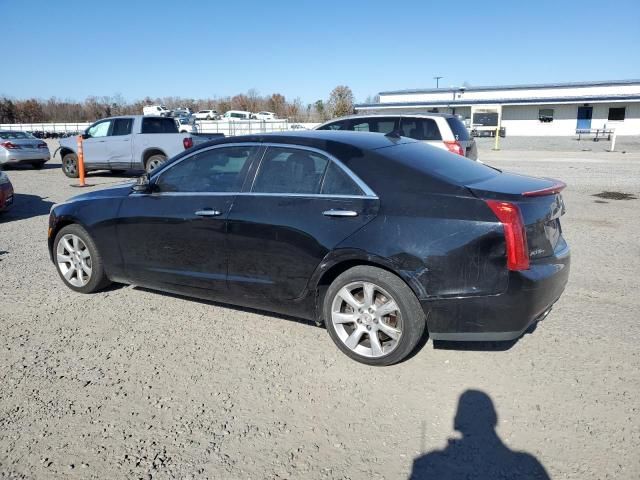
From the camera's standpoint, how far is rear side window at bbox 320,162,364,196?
374 centimetres

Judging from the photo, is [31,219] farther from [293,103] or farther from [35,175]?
[293,103]

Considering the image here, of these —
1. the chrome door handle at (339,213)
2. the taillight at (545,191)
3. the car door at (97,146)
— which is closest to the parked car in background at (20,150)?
the car door at (97,146)

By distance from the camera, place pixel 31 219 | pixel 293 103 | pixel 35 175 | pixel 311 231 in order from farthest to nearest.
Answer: pixel 293 103
pixel 35 175
pixel 31 219
pixel 311 231

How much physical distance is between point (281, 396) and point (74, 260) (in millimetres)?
3082

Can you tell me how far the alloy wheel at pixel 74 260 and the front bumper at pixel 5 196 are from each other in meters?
4.59

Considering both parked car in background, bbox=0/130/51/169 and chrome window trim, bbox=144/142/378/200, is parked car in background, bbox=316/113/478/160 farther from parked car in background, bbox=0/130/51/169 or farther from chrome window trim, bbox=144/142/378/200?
parked car in background, bbox=0/130/51/169

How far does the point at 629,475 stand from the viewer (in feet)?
8.32

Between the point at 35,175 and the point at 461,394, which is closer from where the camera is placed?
the point at 461,394

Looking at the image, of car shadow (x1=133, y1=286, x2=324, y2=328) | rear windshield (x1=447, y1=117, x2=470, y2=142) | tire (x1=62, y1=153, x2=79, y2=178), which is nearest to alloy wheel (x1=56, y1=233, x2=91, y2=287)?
car shadow (x1=133, y1=286, x2=324, y2=328)

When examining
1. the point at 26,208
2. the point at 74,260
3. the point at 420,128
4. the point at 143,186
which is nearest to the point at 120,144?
the point at 26,208

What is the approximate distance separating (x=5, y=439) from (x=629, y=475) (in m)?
3.36

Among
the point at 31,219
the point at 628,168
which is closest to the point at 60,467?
the point at 31,219

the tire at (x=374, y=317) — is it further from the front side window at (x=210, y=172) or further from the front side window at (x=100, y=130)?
the front side window at (x=100, y=130)

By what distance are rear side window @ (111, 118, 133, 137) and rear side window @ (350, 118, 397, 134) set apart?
7102mm
